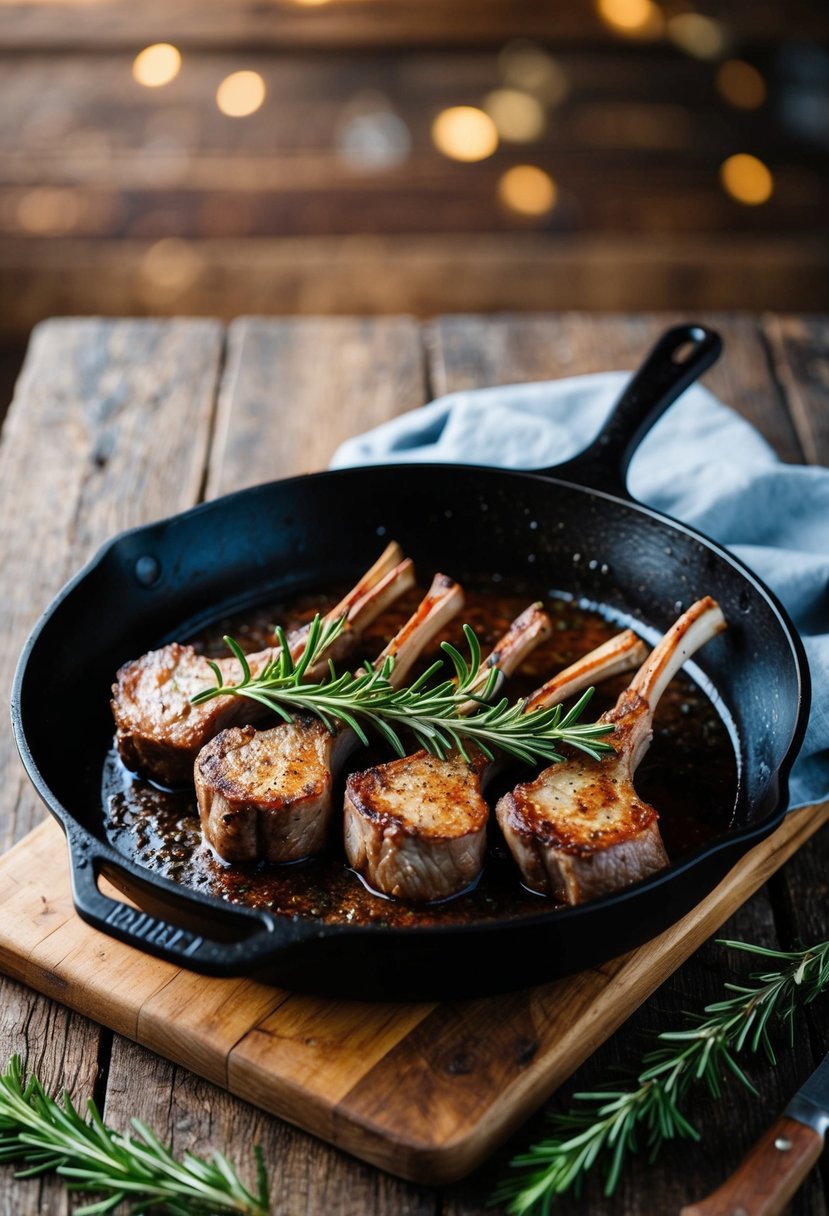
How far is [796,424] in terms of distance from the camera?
3.14 meters

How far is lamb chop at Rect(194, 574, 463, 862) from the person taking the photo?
168 centimetres

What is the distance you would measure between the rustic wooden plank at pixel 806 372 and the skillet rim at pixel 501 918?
3.04 ft

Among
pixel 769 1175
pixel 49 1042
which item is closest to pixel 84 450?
pixel 49 1042

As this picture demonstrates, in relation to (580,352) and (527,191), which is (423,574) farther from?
(527,191)

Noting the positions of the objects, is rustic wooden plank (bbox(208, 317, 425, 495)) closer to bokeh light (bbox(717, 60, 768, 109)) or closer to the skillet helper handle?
the skillet helper handle

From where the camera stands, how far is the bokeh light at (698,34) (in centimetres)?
512

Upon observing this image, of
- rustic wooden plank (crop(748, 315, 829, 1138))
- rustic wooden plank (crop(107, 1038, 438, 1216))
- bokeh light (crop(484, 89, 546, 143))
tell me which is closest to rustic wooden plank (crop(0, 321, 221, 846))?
rustic wooden plank (crop(107, 1038, 438, 1216))

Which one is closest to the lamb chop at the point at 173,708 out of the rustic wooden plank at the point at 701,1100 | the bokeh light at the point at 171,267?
the rustic wooden plank at the point at 701,1100

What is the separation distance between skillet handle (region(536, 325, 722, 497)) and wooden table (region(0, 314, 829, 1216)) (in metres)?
0.60

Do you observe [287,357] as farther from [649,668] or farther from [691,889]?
[691,889]

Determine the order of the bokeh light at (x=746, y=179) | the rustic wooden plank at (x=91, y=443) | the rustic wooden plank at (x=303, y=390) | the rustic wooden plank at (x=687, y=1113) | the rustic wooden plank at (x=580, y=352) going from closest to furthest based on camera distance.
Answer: the rustic wooden plank at (x=687, y=1113)
the rustic wooden plank at (x=91, y=443)
the rustic wooden plank at (x=303, y=390)
the rustic wooden plank at (x=580, y=352)
the bokeh light at (x=746, y=179)

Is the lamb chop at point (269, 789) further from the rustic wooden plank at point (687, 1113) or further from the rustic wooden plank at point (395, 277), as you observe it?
the rustic wooden plank at point (395, 277)

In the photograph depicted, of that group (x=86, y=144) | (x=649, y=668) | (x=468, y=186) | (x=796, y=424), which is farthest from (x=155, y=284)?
(x=649, y=668)

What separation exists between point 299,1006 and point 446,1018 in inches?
7.5
